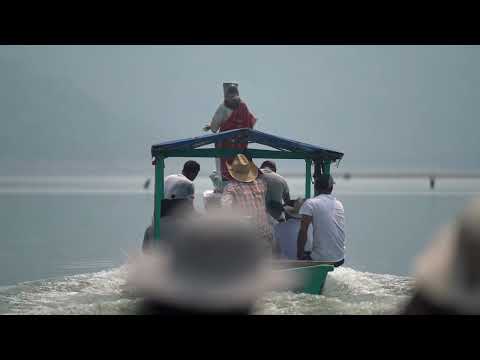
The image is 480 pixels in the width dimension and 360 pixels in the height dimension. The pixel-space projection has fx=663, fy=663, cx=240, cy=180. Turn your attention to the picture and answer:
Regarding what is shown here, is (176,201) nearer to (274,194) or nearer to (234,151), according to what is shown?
(234,151)

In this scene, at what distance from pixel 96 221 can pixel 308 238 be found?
15.4m

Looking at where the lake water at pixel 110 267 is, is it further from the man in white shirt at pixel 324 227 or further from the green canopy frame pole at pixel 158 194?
the green canopy frame pole at pixel 158 194

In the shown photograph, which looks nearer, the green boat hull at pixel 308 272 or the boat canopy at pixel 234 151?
the green boat hull at pixel 308 272

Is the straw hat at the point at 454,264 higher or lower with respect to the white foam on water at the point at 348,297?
higher

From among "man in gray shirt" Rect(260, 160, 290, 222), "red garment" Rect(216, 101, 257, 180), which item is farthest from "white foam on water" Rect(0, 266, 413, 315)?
"red garment" Rect(216, 101, 257, 180)

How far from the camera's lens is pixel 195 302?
19.0ft

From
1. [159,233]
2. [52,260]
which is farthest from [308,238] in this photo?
[52,260]

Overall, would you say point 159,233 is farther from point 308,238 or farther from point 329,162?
point 329,162

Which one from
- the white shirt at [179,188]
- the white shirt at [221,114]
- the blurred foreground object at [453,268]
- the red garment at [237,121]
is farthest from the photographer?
the white shirt at [221,114]

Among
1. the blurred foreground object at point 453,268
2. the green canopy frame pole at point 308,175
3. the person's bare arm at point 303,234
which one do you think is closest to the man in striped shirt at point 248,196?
the person's bare arm at point 303,234

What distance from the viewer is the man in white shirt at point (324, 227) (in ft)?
26.6

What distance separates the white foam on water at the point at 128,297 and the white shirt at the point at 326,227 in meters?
0.54

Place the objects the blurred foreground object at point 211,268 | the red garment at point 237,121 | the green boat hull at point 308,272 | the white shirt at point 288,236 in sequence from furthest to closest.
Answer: the red garment at point 237,121 → the white shirt at point 288,236 → the green boat hull at point 308,272 → the blurred foreground object at point 211,268

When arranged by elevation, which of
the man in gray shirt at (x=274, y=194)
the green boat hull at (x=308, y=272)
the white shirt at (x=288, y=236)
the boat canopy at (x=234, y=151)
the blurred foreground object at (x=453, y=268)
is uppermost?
the boat canopy at (x=234, y=151)
